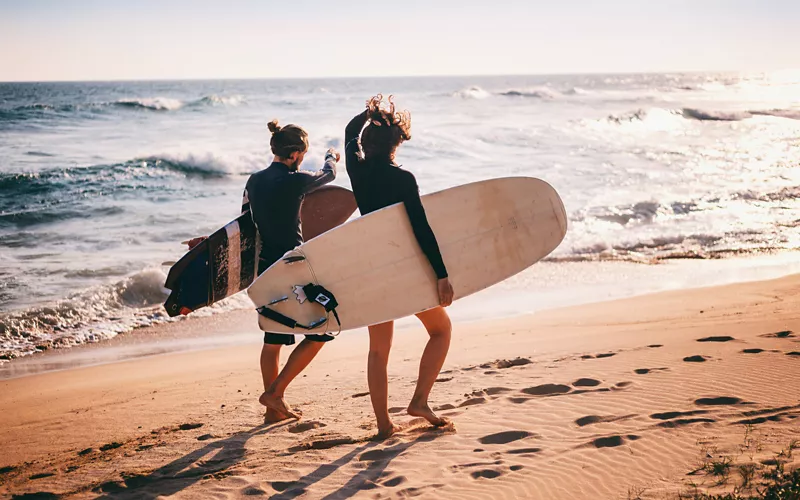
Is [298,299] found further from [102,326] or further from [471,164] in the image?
[471,164]

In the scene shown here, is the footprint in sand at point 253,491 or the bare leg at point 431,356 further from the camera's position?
the bare leg at point 431,356

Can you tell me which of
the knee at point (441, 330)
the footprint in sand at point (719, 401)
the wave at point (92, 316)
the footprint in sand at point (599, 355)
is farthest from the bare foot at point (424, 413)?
the wave at point (92, 316)

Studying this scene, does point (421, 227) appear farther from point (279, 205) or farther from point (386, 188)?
point (279, 205)

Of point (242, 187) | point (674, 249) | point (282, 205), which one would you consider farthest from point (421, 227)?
point (242, 187)

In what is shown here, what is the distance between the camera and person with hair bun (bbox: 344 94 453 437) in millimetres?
3637

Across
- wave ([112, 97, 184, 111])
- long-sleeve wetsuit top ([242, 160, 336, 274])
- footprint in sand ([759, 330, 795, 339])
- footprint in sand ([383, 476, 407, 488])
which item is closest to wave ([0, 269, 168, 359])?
long-sleeve wetsuit top ([242, 160, 336, 274])

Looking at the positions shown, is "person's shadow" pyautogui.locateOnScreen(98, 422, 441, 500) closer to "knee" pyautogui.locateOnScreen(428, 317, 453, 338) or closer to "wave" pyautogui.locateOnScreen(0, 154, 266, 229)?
"knee" pyautogui.locateOnScreen(428, 317, 453, 338)

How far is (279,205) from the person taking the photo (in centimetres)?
407

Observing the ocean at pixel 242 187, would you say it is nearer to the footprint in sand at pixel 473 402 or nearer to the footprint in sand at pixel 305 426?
the footprint in sand at pixel 473 402

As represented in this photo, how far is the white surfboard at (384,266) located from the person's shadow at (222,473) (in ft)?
2.25

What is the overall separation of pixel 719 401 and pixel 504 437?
1286 mm

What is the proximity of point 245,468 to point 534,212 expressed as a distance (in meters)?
2.31

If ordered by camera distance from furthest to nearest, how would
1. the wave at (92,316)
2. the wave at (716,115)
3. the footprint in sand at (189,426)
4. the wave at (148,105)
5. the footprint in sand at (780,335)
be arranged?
the wave at (716,115) < the wave at (148,105) < the wave at (92,316) < the footprint in sand at (780,335) < the footprint in sand at (189,426)

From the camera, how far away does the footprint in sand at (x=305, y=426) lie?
4211 mm
